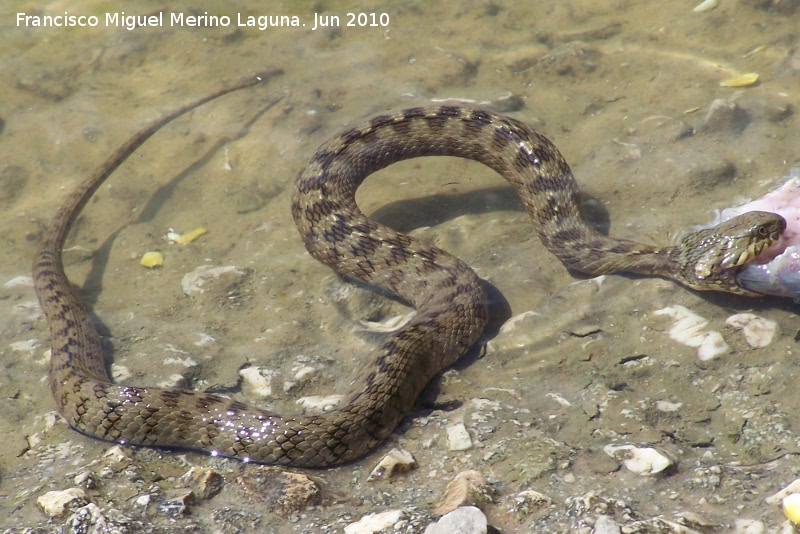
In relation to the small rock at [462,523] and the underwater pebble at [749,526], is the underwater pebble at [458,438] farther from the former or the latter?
the underwater pebble at [749,526]

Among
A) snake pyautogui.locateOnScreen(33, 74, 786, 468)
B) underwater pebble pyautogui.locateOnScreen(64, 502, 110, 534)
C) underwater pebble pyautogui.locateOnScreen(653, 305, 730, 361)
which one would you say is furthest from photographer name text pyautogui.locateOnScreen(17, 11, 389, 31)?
underwater pebble pyautogui.locateOnScreen(64, 502, 110, 534)

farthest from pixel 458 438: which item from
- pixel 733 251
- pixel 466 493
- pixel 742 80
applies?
pixel 742 80

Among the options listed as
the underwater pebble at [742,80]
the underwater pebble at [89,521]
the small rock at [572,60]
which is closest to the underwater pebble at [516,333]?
the underwater pebble at [89,521]

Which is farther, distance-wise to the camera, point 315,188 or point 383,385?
point 315,188

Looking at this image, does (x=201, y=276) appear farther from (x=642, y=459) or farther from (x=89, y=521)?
(x=642, y=459)

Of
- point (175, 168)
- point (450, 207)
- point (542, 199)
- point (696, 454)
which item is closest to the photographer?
point (696, 454)

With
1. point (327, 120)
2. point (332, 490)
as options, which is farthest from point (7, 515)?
point (327, 120)

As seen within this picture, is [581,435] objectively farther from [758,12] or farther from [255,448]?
[758,12]
